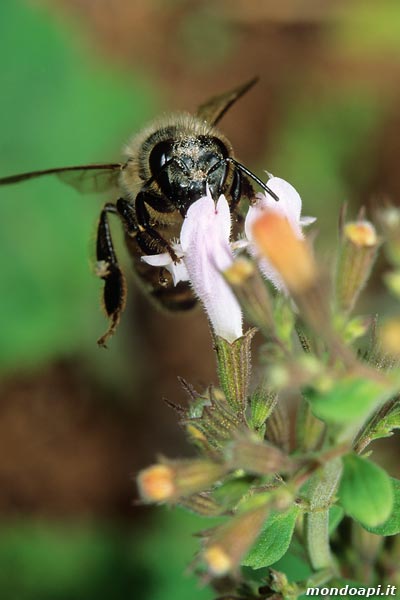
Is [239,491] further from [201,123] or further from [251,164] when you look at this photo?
[251,164]

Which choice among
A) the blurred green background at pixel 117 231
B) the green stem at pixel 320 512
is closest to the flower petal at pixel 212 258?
the green stem at pixel 320 512

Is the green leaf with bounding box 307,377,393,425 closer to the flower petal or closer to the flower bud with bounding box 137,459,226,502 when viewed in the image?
the flower bud with bounding box 137,459,226,502

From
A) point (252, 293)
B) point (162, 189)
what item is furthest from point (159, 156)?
point (252, 293)

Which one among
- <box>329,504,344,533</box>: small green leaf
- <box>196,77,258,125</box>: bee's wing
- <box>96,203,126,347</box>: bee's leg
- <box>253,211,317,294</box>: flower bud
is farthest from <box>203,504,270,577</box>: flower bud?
<box>196,77,258,125</box>: bee's wing

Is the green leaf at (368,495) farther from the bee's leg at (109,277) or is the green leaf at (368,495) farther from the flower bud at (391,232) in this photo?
the bee's leg at (109,277)

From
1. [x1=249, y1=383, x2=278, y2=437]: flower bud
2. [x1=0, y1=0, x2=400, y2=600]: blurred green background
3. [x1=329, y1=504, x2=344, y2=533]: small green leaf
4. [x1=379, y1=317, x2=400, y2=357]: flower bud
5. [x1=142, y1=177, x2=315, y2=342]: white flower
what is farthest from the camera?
[x1=0, y1=0, x2=400, y2=600]: blurred green background

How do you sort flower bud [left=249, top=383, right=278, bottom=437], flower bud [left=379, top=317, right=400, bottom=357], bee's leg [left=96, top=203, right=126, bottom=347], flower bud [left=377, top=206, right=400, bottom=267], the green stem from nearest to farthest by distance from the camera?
1. flower bud [left=379, top=317, right=400, bottom=357]
2. flower bud [left=377, top=206, right=400, bottom=267]
3. the green stem
4. flower bud [left=249, top=383, right=278, bottom=437]
5. bee's leg [left=96, top=203, right=126, bottom=347]
